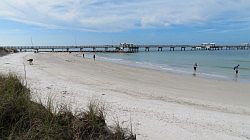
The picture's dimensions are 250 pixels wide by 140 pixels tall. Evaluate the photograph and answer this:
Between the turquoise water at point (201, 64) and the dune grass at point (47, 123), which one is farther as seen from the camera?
the turquoise water at point (201, 64)

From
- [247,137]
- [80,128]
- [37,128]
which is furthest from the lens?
[247,137]

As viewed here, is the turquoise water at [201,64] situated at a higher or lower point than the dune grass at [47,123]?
lower

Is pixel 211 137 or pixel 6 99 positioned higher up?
pixel 6 99

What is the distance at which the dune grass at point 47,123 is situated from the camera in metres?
4.69

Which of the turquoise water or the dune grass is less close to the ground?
the dune grass

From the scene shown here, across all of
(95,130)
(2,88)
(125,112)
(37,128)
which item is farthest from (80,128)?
(125,112)

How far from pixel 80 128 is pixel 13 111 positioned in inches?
42.2

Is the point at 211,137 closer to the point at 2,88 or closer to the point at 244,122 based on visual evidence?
the point at 244,122

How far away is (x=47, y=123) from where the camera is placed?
15.9 ft

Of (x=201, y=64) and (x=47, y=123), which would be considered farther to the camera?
(x=201, y=64)

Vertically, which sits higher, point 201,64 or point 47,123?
point 47,123

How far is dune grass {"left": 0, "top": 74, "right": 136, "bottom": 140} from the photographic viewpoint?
4.69 meters

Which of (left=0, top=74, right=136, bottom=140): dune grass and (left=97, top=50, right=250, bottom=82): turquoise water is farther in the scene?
(left=97, top=50, right=250, bottom=82): turquoise water

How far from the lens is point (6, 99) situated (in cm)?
519
